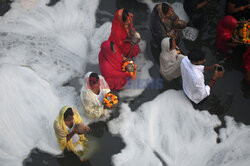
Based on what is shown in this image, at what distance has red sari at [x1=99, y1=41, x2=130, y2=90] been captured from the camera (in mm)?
4139

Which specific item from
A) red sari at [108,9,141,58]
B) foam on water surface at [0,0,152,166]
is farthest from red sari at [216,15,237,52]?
foam on water surface at [0,0,152,166]

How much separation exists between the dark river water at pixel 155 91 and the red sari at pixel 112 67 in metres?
0.46

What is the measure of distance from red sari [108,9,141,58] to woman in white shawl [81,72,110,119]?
0.88 metres

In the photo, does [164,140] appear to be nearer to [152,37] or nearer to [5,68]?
[152,37]

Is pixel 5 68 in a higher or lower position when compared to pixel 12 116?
higher

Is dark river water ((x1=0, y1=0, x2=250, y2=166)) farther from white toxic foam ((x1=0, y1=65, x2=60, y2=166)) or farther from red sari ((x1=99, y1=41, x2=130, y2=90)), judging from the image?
red sari ((x1=99, y1=41, x2=130, y2=90))

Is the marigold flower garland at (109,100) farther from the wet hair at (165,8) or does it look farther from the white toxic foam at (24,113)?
the wet hair at (165,8)

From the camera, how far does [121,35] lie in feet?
14.7

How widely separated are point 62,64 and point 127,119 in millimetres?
1677

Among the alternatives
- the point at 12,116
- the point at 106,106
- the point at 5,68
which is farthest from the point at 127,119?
the point at 5,68

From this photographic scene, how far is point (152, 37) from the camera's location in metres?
5.05

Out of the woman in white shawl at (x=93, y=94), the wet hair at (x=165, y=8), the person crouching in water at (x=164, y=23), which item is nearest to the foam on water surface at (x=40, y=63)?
the woman in white shawl at (x=93, y=94)

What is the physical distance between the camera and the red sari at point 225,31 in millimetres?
4295

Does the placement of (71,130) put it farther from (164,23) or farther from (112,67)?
(164,23)
